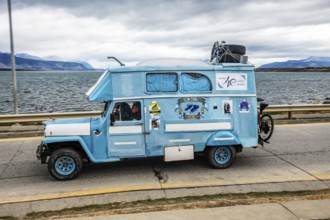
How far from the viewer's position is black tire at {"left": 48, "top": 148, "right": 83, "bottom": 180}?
8312 mm

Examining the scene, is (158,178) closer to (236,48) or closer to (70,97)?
(236,48)

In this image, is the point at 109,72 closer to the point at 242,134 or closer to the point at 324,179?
the point at 242,134

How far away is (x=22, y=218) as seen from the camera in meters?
6.39

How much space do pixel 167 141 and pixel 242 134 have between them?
1899mm

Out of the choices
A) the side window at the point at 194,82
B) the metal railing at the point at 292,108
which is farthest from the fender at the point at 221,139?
the metal railing at the point at 292,108

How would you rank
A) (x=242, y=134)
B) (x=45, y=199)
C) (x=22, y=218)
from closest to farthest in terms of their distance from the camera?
(x=22, y=218)
(x=45, y=199)
(x=242, y=134)

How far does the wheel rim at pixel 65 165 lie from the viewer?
838cm

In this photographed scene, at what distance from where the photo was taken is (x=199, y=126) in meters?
8.88

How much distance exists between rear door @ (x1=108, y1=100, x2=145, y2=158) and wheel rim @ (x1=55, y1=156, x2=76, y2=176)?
2.84ft

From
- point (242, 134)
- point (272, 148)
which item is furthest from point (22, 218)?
point (272, 148)

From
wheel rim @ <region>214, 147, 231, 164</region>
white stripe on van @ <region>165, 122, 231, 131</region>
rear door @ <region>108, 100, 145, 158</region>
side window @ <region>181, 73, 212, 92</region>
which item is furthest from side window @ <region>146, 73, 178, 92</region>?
wheel rim @ <region>214, 147, 231, 164</region>

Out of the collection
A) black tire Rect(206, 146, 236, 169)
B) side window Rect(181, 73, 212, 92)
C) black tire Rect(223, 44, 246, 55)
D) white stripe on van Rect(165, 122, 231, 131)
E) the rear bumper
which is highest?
black tire Rect(223, 44, 246, 55)

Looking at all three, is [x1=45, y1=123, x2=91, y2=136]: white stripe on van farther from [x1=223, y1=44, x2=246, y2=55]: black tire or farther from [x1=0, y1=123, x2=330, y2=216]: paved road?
[x1=223, y1=44, x2=246, y2=55]: black tire

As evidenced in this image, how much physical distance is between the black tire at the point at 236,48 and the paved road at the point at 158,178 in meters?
2.89
